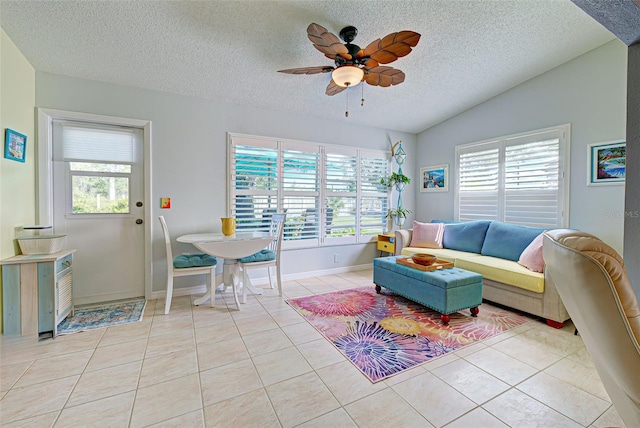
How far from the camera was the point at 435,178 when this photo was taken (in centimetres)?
470

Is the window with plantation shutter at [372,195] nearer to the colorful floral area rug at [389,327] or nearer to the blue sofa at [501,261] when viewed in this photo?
the blue sofa at [501,261]

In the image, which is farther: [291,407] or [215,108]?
[215,108]

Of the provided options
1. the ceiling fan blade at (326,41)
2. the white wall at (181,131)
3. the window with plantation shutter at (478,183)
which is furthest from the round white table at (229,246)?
the window with plantation shutter at (478,183)

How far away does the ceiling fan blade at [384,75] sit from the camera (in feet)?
7.70

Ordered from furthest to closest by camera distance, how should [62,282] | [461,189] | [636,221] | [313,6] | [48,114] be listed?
1. [461,189]
2. [48,114]
3. [62,282]
4. [313,6]
5. [636,221]

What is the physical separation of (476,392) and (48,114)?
426cm

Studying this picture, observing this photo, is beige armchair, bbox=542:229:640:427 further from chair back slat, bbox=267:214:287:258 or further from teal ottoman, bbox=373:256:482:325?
chair back slat, bbox=267:214:287:258

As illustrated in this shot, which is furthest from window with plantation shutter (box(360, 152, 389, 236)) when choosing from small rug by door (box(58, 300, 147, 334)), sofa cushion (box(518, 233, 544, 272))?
small rug by door (box(58, 300, 147, 334))

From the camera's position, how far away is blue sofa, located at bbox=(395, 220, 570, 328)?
2527 mm

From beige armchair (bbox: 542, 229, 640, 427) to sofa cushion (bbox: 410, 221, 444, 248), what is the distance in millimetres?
3064

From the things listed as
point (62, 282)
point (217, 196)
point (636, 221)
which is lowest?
point (62, 282)

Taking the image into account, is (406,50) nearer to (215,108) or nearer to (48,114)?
(215,108)

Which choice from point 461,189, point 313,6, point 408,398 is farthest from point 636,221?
point 461,189

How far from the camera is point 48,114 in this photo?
2.73 m
